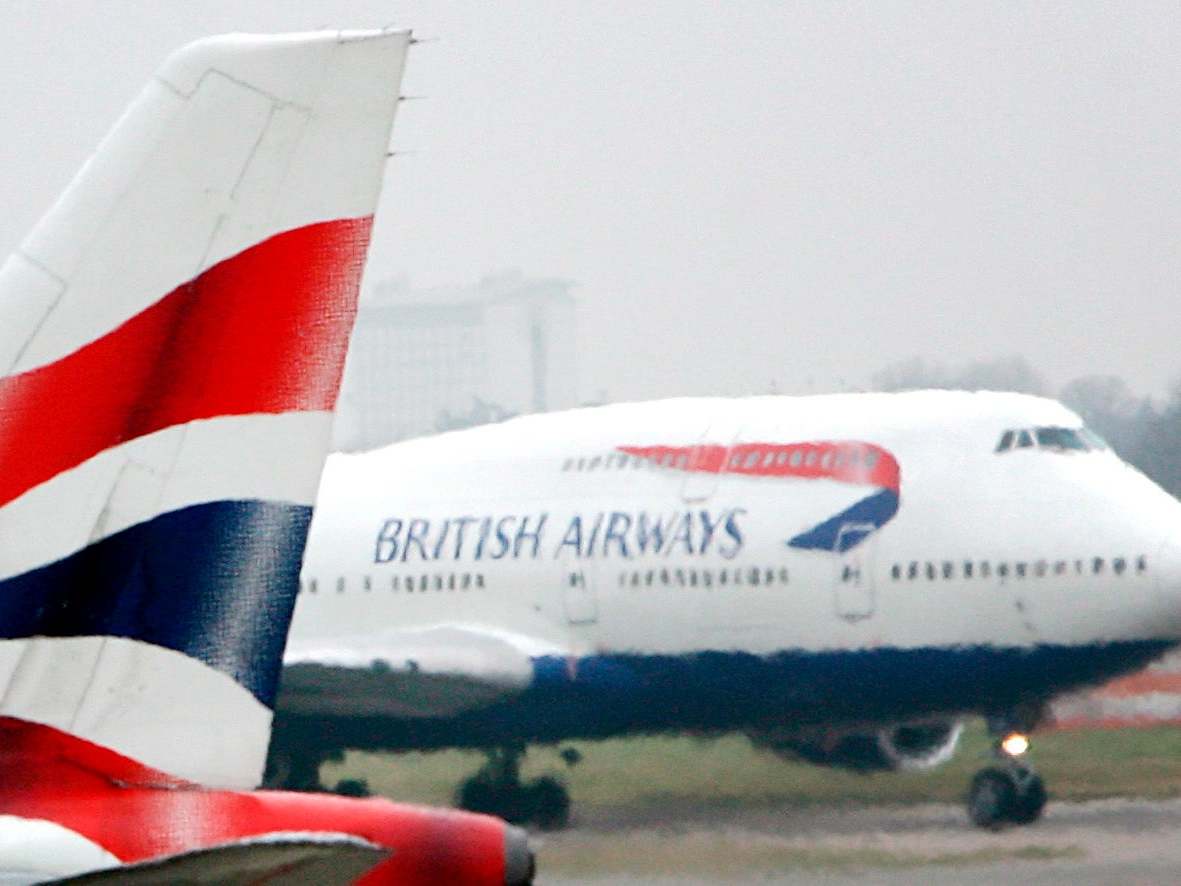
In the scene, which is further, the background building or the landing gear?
the background building

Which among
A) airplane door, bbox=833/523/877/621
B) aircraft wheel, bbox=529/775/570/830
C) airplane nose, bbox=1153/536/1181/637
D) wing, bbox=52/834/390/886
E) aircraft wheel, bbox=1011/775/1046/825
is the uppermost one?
airplane door, bbox=833/523/877/621

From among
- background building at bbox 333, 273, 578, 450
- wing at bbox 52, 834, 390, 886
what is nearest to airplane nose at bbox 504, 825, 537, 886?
wing at bbox 52, 834, 390, 886

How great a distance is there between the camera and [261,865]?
4.53 m

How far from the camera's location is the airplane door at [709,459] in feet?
65.1

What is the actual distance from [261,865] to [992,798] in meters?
14.7

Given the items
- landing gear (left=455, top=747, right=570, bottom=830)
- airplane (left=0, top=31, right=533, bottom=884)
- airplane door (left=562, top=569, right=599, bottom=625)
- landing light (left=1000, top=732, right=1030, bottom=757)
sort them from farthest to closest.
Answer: airplane door (left=562, top=569, right=599, bottom=625)
landing gear (left=455, top=747, right=570, bottom=830)
landing light (left=1000, top=732, right=1030, bottom=757)
airplane (left=0, top=31, right=533, bottom=884)

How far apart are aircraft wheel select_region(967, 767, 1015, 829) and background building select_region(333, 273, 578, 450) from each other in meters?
12.3

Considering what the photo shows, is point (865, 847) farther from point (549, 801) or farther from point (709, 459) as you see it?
point (709, 459)

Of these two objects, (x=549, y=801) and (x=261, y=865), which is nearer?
(x=261, y=865)

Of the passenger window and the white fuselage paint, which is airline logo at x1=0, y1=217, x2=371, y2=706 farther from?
the passenger window

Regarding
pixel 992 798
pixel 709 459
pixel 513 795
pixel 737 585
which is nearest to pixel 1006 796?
pixel 992 798

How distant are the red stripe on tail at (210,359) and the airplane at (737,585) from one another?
13.3m

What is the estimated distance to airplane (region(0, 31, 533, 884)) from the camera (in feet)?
18.6

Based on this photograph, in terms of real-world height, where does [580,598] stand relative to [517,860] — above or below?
above
